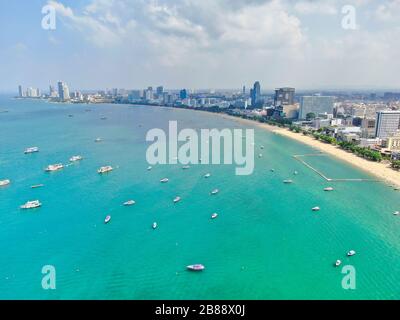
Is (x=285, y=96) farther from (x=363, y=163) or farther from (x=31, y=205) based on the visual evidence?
(x=31, y=205)

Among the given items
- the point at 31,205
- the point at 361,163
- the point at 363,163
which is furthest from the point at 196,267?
the point at 363,163

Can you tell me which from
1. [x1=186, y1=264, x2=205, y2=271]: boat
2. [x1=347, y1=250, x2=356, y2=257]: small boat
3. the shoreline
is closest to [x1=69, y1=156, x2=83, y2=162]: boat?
[x1=186, y1=264, x2=205, y2=271]: boat

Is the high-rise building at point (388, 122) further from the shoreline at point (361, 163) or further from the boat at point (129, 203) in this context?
the boat at point (129, 203)

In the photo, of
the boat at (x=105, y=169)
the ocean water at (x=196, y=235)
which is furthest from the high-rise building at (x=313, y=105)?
the boat at (x=105, y=169)

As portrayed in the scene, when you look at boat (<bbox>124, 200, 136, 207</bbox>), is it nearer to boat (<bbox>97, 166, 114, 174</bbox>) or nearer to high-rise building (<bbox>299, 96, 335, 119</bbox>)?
boat (<bbox>97, 166, 114, 174</bbox>)

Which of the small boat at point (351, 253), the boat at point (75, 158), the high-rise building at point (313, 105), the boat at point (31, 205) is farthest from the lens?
the high-rise building at point (313, 105)

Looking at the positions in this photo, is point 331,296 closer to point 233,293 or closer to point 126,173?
point 233,293

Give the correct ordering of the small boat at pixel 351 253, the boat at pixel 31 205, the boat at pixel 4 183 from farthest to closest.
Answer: the boat at pixel 4 183 < the boat at pixel 31 205 < the small boat at pixel 351 253
